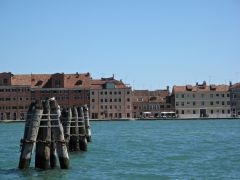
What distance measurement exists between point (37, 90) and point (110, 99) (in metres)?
14.7

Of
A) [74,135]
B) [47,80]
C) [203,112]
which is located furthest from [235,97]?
[74,135]

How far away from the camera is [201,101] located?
409ft

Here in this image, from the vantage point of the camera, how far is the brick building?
115375 mm

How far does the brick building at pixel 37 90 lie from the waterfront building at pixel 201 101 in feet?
65.8

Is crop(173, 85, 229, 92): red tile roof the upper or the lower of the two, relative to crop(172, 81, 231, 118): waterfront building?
upper

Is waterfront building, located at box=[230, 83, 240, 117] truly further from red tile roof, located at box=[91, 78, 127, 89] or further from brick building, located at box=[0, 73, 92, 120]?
brick building, located at box=[0, 73, 92, 120]

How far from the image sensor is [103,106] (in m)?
120

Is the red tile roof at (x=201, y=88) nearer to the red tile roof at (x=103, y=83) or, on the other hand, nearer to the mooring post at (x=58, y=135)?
the red tile roof at (x=103, y=83)

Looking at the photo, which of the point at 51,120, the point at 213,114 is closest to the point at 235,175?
the point at 51,120

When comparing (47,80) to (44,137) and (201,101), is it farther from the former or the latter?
(44,137)

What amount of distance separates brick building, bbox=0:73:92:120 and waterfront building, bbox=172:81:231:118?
20.1 m

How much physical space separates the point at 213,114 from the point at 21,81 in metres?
40.8

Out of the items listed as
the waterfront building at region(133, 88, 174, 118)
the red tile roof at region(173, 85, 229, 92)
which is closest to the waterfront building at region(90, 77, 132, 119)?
the waterfront building at region(133, 88, 174, 118)

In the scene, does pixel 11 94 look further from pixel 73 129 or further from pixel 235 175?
pixel 235 175
